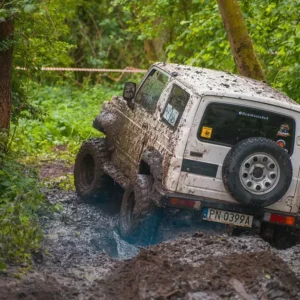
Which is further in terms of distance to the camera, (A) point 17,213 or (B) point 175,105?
(B) point 175,105

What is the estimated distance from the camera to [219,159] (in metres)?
8.32

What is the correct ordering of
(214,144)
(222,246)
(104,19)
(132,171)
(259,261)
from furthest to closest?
1. (104,19)
2. (132,171)
3. (214,144)
4. (222,246)
5. (259,261)

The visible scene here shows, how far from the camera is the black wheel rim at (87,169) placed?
1084 cm

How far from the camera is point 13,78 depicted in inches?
403

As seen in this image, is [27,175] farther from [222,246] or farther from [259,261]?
[259,261]

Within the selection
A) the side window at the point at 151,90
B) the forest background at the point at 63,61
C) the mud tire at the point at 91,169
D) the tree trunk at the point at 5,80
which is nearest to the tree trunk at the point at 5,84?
the tree trunk at the point at 5,80

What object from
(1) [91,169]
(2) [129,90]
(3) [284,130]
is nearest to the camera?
(3) [284,130]

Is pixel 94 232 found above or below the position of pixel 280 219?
below

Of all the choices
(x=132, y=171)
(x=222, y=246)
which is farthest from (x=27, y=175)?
(x=222, y=246)

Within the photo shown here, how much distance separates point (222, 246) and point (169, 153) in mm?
1308

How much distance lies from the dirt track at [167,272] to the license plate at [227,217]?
31cm

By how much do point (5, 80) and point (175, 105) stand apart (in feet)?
6.76

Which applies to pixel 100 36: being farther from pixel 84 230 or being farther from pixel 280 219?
pixel 280 219

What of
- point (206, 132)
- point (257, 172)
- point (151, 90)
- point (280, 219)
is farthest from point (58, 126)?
point (257, 172)
